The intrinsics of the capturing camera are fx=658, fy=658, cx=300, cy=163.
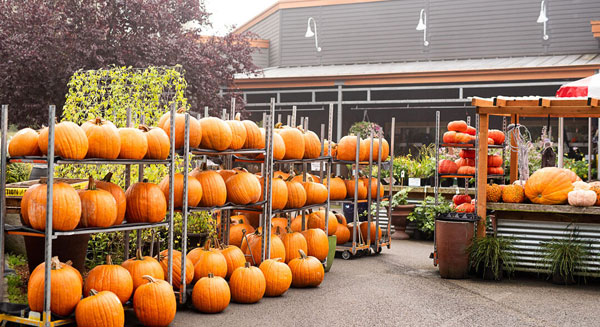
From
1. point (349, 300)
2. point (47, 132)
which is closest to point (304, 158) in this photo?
point (349, 300)

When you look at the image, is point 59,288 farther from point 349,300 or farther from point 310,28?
point 310,28

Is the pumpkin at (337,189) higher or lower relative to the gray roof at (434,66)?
lower

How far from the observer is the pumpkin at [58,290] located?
512 centimetres

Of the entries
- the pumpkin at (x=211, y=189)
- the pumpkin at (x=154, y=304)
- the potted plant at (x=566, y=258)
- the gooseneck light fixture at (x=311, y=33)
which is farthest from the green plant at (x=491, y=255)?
the gooseneck light fixture at (x=311, y=33)

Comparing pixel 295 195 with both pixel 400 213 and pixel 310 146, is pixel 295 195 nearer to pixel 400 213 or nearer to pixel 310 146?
pixel 310 146

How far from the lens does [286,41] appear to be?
2553 cm

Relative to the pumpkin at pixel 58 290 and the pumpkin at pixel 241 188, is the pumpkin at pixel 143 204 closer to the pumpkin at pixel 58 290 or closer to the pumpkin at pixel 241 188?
the pumpkin at pixel 58 290

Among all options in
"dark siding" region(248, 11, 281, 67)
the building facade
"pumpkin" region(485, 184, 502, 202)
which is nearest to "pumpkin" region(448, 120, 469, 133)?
"pumpkin" region(485, 184, 502, 202)

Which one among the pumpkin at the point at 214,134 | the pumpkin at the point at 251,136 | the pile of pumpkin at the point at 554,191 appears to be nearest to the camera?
the pumpkin at the point at 214,134

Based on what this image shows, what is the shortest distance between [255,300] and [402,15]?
18.6 meters

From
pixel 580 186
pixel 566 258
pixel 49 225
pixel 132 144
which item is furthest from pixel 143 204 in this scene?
pixel 580 186

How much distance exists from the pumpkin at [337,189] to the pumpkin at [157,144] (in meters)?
4.08

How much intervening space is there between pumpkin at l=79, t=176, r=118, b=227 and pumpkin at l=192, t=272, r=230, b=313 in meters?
1.15

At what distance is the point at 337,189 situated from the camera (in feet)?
32.4
